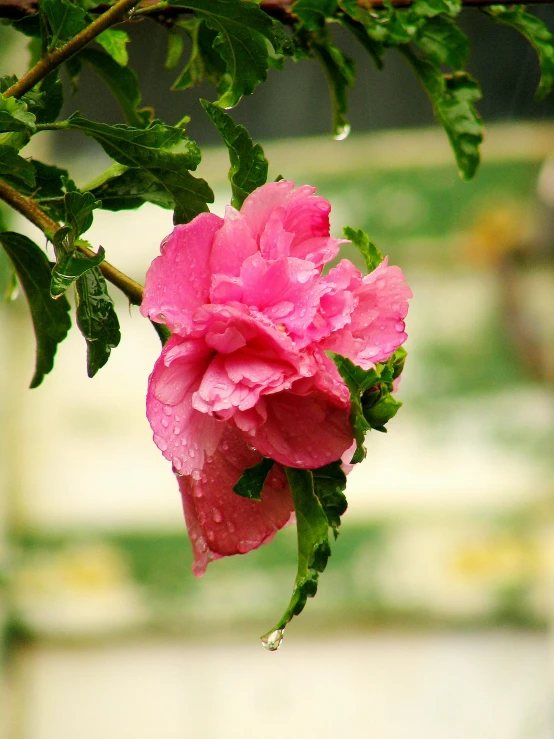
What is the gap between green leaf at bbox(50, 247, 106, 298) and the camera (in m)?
0.23

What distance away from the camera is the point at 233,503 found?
247 mm

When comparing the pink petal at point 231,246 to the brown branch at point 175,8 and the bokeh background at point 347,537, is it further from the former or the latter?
the bokeh background at point 347,537

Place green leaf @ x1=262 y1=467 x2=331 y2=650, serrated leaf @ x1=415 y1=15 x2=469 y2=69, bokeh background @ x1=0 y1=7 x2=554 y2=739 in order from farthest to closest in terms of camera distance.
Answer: bokeh background @ x1=0 y1=7 x2=554 y2=739, serrated leaf @ x1=415 y1=15 x2=469 y2=69, green leaf @ x1=262 y1=467 x2=331 y2=650

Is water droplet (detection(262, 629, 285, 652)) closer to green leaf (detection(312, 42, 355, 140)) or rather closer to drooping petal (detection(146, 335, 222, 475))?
drooping petal (detection(146, 335, 222, 475))

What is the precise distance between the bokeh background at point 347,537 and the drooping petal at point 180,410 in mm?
1440

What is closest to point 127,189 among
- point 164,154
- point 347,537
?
point 164,154

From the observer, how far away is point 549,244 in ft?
6.04

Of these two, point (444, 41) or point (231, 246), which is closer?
point (231, 246)

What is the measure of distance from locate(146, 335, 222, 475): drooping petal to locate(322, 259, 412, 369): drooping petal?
0.04m

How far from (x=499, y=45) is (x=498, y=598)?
104cm

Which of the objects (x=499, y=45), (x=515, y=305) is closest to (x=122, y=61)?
(x=499, y=45)

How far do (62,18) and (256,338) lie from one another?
109 millimetres

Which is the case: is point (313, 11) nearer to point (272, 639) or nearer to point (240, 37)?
point (240, 37)

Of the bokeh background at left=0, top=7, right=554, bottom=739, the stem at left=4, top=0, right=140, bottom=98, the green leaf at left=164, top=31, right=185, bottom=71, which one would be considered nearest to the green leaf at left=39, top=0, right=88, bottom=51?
the stem at left=4, top=0, right=140, bottom=98
